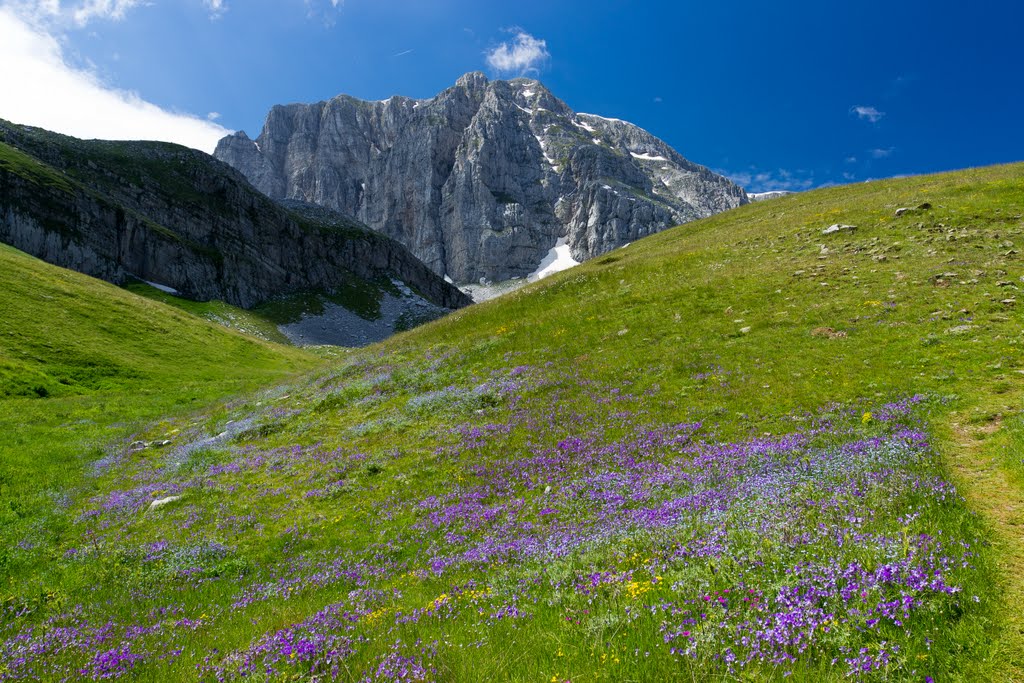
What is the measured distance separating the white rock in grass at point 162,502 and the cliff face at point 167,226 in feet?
318

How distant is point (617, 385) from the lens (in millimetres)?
17219

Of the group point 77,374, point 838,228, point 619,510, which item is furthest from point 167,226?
point 619,510

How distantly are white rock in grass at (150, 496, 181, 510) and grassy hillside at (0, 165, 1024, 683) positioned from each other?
0.25 feet

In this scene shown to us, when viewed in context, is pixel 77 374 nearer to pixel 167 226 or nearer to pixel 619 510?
pixel 619 510

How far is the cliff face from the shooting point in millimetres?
84375

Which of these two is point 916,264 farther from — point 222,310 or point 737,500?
point 222,310

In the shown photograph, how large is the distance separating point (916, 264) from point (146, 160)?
165m

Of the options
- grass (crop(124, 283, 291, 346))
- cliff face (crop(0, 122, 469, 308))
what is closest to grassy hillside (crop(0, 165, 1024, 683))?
grass (crop(124, 283, 291, 346))

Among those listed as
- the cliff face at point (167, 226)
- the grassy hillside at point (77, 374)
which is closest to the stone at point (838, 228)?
the grassy hillside at point (77, 374)

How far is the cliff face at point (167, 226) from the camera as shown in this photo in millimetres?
84375

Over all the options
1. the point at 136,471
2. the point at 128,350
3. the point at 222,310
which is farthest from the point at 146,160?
the point at 136,471

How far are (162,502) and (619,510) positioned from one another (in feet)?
44.5

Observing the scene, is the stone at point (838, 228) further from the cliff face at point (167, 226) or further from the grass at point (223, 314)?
the cliff face at point (167, 226)

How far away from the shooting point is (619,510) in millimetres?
9539
